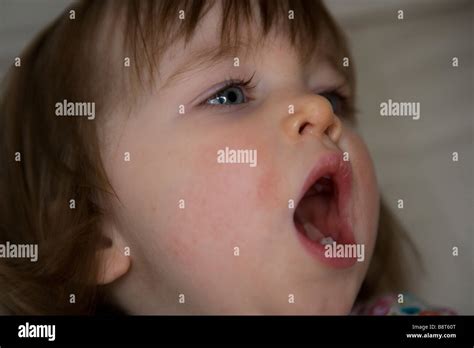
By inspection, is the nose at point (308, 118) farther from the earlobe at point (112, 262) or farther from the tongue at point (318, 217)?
the earlobe at point (112, 262)

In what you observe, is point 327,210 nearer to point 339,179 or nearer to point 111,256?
point 339,179

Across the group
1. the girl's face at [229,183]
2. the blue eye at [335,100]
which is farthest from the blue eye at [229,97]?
the blue eye at [335,100]

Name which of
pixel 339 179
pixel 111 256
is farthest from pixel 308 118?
pixel 111 256

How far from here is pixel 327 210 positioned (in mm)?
668

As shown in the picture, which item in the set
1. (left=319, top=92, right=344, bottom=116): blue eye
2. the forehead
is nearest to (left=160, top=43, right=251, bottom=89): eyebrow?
the forehead

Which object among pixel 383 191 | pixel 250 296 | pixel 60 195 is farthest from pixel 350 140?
pixel 60 195

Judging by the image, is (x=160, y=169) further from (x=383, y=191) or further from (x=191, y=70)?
(x=383, y=191)

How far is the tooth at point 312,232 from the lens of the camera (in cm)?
66

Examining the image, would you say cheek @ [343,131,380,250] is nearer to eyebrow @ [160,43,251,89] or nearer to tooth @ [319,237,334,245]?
tooth @ [319,237,334,245]

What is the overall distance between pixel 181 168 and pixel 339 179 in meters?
0.17

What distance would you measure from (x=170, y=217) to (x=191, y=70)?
0.16 m

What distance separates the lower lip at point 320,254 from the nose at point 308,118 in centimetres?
10

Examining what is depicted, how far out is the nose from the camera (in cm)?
63

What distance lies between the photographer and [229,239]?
A: 0.62 metres
